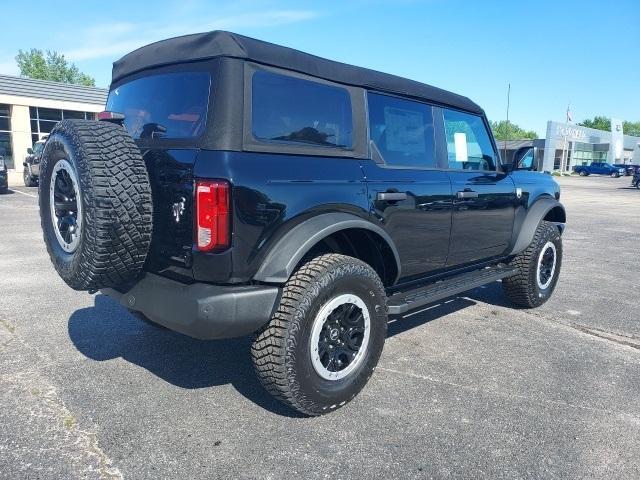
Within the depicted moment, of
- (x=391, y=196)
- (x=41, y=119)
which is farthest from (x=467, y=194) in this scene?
(x=41, y=119)

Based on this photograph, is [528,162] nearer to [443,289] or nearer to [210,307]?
[443,289]

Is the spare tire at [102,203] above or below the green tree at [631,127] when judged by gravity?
below

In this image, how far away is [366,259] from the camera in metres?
3.32

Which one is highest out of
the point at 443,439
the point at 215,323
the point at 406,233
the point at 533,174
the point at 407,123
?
the point at 407,123

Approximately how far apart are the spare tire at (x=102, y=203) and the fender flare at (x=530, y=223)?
136 inches

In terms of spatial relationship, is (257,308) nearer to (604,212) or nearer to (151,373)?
(151,373)

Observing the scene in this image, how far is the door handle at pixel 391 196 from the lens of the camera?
10.3 feet

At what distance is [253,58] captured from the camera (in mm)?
2588

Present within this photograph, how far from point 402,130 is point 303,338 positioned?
1789 millimetres

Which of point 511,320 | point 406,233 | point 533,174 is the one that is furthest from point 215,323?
point 533,174

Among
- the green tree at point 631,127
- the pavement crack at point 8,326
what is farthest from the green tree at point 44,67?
the green tree at point 631,127

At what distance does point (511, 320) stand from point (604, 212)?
1305cm

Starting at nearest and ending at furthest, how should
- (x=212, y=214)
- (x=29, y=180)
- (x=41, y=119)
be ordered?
(x=212, y=214)
(x=29, y=180)
(x=41, y=119)

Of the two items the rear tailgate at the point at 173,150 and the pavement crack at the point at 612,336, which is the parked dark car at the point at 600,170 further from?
the rear tailgate at the point at 173,150
